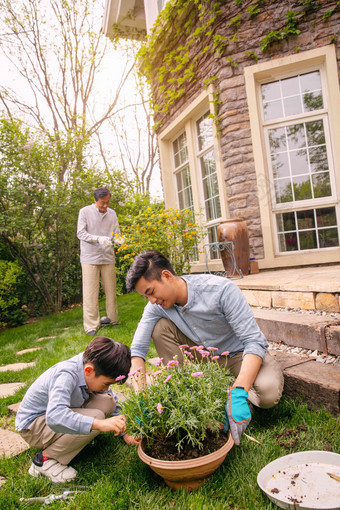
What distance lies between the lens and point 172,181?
22.5 feet

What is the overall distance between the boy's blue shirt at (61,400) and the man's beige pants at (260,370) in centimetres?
48

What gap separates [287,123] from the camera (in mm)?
4629

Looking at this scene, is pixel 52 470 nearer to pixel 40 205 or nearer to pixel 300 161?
pixel 300 161

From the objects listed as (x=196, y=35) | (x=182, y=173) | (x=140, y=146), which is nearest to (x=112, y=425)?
(x=196, y=35)

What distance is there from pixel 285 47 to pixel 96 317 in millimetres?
4051

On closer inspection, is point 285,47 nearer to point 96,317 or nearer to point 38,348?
point 96,317

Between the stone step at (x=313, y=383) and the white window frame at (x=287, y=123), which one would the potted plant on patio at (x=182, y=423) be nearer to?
the stone step at (x=313, y=383)

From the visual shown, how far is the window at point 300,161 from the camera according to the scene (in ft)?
14.7

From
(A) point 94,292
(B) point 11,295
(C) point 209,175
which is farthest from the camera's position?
(B) point 11,295

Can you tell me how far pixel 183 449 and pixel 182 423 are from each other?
0.57 feet

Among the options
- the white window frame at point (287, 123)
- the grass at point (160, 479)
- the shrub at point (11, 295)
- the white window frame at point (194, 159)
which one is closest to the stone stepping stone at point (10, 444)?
the grass at point (160, 479)

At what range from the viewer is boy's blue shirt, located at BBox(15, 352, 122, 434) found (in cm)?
149

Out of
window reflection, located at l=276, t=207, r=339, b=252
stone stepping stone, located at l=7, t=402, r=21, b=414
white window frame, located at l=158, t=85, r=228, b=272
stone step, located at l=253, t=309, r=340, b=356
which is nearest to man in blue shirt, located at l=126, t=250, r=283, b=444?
stone step, located at l=253, t=309, r=340, b=356

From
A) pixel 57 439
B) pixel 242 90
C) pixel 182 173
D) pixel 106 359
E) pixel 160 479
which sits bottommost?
pixel 160 479
